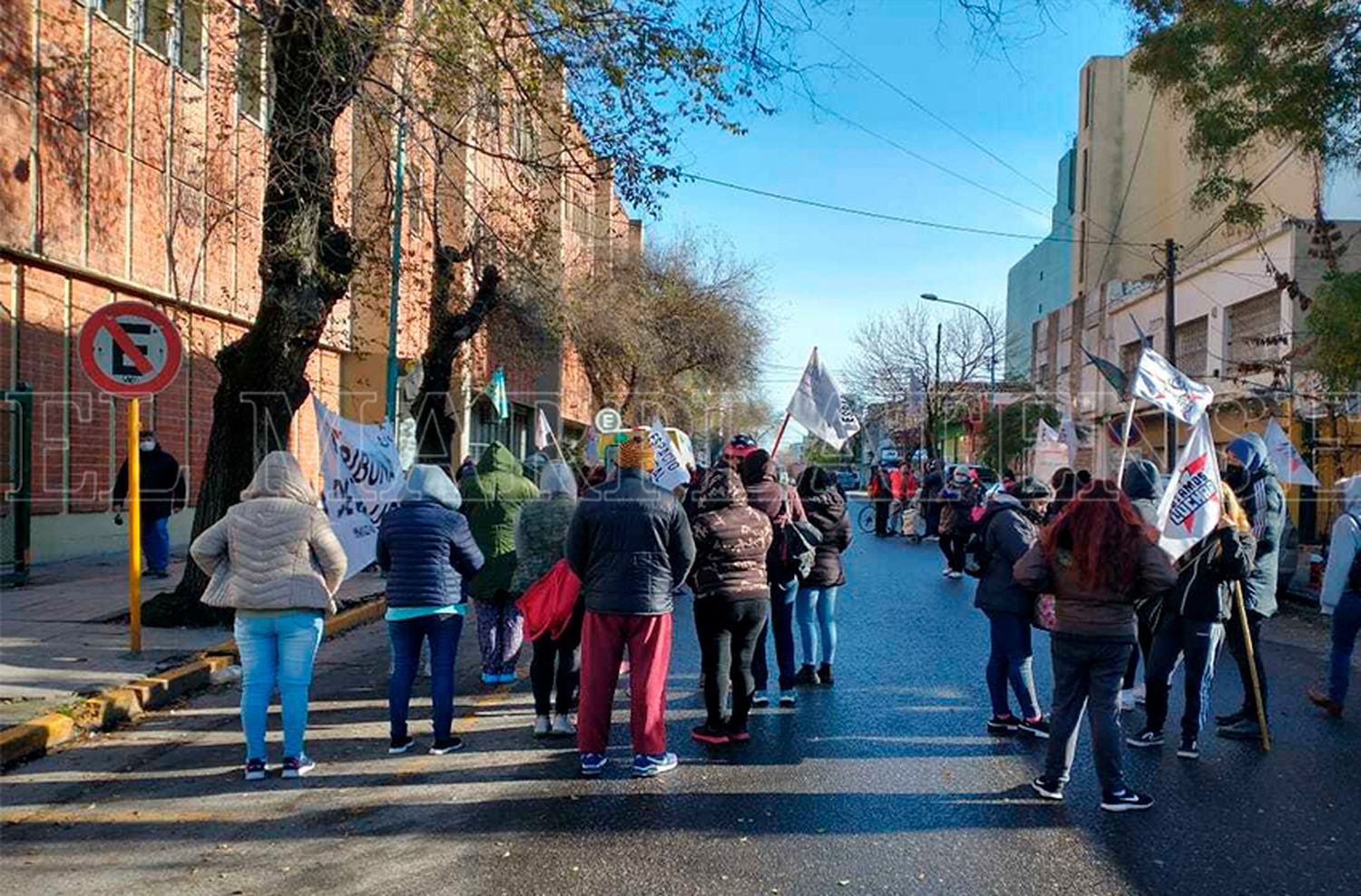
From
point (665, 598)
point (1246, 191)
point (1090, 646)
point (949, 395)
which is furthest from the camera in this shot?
point (949, 395)

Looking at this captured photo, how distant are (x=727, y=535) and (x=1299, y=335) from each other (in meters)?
20.4

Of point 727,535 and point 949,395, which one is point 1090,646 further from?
point 949,395

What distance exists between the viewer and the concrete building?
52291mm

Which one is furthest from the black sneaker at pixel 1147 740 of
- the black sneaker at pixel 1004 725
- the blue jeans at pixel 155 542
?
the blue jeans at pixel 155 542

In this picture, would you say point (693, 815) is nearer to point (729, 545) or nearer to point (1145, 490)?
point (729, 545)

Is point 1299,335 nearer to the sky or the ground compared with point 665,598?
nearer to the sky

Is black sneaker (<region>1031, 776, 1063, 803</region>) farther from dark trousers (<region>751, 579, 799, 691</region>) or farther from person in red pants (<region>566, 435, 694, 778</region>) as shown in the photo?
dark trousers (<region>751, 579, 799, 691</region>)

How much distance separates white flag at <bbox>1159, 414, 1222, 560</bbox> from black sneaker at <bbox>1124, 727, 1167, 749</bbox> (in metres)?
1.11

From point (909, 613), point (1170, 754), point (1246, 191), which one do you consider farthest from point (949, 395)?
point (1170, 754)

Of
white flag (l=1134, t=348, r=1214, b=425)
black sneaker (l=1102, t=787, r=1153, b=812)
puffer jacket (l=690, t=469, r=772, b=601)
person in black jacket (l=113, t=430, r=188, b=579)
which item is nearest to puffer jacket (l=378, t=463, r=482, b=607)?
puffer jacket (l=690, t=469, r=772, b=601)

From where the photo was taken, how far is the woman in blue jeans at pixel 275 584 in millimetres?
5723

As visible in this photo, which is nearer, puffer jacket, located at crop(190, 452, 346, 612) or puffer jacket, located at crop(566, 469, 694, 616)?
puffer jacket, located at crop(190, 452, 346, 612)

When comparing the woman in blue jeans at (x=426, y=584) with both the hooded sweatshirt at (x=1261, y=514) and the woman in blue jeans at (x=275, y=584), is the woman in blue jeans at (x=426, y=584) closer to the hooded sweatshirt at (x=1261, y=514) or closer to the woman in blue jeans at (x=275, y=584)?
the woman in blue jeans at (x=275, y=584)

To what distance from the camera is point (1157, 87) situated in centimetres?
1586
